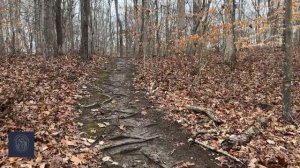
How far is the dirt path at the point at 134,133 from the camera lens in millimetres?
7031

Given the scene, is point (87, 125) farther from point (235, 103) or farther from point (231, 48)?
point (231, 48)

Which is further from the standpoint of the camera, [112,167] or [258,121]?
[258,121]

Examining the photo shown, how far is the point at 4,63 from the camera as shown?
599 inches

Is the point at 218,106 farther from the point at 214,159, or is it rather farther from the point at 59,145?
the point at 59,145

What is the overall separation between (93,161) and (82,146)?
711mm

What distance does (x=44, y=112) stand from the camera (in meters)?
8.67

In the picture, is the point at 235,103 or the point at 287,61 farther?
the point at 235,103

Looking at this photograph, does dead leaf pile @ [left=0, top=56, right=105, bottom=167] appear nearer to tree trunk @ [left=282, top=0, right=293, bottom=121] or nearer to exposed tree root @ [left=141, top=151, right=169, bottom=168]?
exposed tree root @ [left=141, top=151, right=169, bottom=168]

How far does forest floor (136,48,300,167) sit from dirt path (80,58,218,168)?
1.46 feet

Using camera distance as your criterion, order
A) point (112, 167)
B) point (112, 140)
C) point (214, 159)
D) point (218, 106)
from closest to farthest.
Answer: point (112, 167)
point (214, 159)
point (112, 140)
point (218, 106)

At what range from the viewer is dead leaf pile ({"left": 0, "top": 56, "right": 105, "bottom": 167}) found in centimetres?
Result: 648

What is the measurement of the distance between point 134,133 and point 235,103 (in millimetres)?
4207

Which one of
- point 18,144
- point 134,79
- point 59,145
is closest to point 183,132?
point 59,145

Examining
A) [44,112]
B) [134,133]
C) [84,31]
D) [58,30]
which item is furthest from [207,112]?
[58,30]
